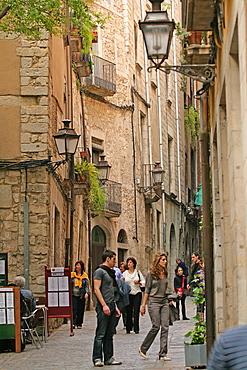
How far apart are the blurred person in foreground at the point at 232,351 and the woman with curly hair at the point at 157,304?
8.50 m

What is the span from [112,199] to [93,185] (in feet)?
10.9

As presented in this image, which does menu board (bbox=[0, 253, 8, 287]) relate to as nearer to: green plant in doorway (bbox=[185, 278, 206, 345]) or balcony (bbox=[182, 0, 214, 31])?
green plant in doorway (bbox=[185, 278, 206, 345])

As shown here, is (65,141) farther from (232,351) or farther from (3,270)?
(232,351)

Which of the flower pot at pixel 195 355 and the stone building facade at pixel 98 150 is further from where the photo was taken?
the stone building facade at pixel 98 150

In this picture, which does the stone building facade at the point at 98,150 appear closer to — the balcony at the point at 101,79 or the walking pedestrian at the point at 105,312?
the balcony at the point at 101,79

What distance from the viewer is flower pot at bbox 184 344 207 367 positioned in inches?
359

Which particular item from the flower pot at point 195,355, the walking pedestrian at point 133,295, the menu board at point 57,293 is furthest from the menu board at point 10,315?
the flower pot at point 195,355

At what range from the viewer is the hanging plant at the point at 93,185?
2195 centimetres

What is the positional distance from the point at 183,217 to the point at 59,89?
70.2ft

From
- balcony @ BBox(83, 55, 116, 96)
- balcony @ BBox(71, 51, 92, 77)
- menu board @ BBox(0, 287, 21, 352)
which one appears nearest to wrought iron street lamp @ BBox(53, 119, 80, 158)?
menu board @ BBox(0, 287, 21, 352)

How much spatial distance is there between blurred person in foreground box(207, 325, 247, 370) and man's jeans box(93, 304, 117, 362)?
8065 mm

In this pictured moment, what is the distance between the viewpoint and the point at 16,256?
52.4 ft

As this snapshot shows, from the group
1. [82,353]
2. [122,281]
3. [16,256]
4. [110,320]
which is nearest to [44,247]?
[16,256]

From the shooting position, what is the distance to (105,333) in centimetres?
1067
